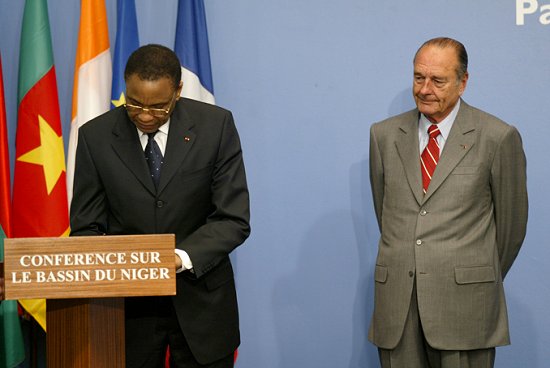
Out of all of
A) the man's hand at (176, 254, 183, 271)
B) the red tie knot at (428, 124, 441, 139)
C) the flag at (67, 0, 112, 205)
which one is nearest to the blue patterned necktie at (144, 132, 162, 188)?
the man's hand at (176, 254, 183, 271)

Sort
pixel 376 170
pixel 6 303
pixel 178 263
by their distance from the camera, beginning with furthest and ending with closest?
1. pixel 6 303
2. pixel 376 170
3. pixel 178 263

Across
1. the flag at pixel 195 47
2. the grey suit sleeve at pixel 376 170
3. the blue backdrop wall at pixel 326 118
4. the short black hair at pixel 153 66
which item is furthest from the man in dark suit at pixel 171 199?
the blue backdrop wall at pixel 326 118

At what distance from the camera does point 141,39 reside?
12.4 ft

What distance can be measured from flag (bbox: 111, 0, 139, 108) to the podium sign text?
5.88ft

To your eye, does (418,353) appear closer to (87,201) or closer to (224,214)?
(224,214)

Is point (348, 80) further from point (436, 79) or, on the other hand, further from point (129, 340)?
point (129, 340)

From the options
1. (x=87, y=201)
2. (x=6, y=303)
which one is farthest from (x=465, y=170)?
(x=6, y=303)

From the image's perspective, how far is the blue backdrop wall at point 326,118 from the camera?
3562 millimetres

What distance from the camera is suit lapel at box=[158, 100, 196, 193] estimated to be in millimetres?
2299

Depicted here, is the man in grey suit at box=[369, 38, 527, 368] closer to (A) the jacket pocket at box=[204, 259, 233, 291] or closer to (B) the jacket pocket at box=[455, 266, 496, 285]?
(B) the jacket pocket at box=[455, 266, 496, 285]

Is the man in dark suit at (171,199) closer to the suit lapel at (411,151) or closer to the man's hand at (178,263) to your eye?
the man's hand at (178,263)

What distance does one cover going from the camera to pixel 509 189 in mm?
2727

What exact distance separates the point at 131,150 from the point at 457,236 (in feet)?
3.71

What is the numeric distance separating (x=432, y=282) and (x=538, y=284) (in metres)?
1.12
